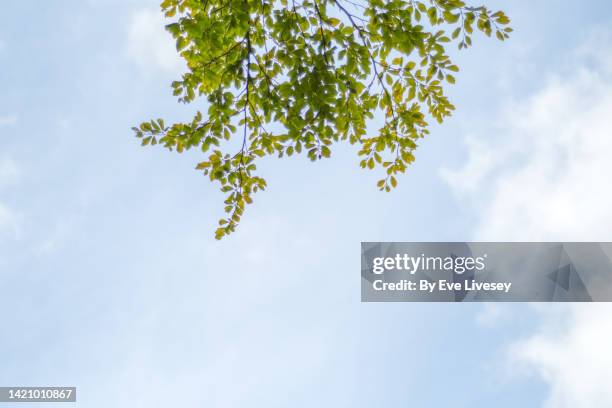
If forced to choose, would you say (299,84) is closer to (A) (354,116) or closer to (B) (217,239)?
(A) (354,116)

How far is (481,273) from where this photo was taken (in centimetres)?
1050

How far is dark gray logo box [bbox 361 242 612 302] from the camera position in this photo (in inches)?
398

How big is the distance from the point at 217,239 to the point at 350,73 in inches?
75.5

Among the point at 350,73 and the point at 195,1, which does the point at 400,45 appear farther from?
the point at 195,1

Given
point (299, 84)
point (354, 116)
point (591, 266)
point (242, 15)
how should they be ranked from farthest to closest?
point (591, 266) < point (354, 116) < point (299, 84) < point (242, 15)

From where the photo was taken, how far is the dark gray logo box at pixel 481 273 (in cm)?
1011

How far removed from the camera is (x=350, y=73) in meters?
3.52

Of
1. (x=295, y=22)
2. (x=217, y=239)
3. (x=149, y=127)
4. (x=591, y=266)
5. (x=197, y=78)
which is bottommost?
(x=217, y=239)

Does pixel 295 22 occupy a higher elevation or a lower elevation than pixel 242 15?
higher

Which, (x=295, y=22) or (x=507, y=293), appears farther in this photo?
(x=507, y=293)

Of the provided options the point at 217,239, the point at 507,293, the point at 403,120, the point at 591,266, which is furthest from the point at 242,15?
the point at 591,266

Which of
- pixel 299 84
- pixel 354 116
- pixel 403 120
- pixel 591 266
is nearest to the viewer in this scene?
pixel 299 84

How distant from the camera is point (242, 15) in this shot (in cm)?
328

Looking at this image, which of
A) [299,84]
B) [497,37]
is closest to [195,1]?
[299,84]
